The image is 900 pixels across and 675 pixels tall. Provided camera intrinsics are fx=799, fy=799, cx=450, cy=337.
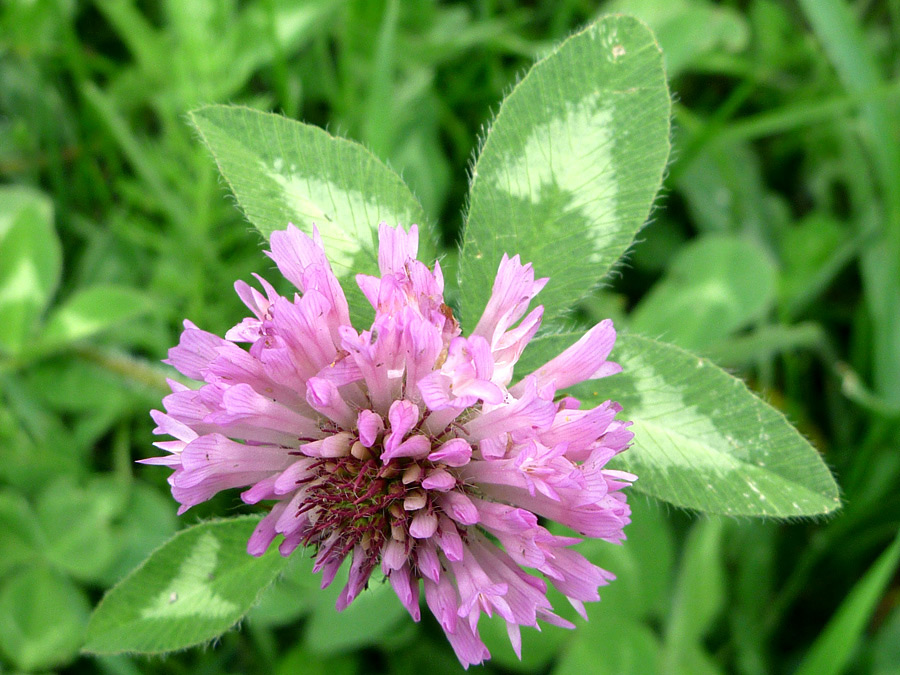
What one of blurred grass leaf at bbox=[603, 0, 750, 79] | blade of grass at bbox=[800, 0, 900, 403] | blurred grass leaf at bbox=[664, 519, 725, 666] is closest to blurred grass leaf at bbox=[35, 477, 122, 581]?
blurred grass leaf at bbox=[664, 519, 725, 666]

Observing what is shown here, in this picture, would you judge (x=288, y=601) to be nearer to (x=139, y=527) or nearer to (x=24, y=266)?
(x=139, y=527)

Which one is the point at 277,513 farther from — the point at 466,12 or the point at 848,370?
the point at 466,12

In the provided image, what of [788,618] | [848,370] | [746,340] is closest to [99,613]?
[746,340]

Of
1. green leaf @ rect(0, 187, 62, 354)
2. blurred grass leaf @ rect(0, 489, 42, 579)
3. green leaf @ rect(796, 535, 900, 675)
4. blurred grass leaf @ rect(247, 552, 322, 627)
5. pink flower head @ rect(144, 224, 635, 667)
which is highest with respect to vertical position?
pink flower head @ rect(144, 224, 635, 667)

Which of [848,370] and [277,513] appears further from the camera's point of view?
[848,370]

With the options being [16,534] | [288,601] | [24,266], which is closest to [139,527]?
[16,534]

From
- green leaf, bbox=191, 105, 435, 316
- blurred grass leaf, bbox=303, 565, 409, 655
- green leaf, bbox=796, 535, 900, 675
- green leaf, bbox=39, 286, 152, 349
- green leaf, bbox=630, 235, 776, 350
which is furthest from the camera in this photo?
green leaf, bbox=630, 235, 776, 350

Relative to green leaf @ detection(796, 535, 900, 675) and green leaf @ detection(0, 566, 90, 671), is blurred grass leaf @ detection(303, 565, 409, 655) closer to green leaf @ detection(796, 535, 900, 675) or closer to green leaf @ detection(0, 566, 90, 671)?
green leaf @ detection(0, 566, 90, 671)
